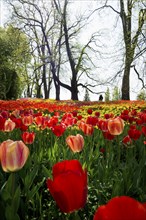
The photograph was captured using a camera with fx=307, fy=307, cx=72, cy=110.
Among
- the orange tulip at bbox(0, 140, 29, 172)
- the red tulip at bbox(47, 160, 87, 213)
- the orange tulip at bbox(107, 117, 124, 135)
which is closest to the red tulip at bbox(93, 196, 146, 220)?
the red tulip at bbox(47, 160, 87, 213)

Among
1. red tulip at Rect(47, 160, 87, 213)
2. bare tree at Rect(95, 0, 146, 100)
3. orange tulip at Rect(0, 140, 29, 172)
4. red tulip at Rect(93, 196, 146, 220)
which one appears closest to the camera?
red tulip at Rect(93, 196, 146, 220)

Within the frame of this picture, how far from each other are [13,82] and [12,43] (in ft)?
13.2

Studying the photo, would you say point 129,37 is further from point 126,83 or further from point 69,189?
point 69,189

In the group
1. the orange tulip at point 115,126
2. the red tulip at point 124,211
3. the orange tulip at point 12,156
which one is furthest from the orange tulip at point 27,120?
the red tulip at point 124,211

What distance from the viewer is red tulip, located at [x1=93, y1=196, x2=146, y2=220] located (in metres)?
0.53

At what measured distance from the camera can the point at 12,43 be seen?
94.0ft

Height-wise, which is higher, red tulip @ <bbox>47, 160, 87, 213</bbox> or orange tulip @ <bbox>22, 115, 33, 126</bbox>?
orange tulip @ <bbox>22, 115, 33, 126</bbox>

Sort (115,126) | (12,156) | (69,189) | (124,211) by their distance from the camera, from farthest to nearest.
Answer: (115,126), (12,156), (69,189), (124,211)

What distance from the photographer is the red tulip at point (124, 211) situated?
1.73 feet

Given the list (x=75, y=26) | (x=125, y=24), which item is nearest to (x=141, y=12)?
(x=125, y=24)

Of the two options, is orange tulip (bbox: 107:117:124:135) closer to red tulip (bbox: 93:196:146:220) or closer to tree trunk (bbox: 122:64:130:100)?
red tulip (bbox: 93:196:146:220)

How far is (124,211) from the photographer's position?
1.73 ft

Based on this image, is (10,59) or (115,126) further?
(10,59)

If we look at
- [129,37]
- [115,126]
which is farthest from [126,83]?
[115,126]
